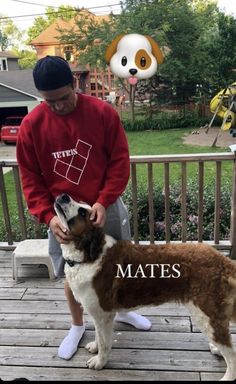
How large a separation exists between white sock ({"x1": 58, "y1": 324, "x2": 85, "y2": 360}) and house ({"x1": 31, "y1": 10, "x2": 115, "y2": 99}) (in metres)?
7.74

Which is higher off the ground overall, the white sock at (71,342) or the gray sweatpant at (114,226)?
the gray sweatpant at (114,226)

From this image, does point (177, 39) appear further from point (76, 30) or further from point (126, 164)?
point (126, 164)

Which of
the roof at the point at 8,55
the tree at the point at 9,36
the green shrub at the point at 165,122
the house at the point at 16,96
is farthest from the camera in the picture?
the roof at the point at 8,55

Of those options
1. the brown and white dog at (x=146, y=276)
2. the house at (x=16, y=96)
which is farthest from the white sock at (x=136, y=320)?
the house at (x=16, y=96)

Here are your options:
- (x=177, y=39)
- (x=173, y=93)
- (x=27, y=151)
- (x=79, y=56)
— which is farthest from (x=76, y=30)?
(x=27, y=151)

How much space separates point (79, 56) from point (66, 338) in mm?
11449

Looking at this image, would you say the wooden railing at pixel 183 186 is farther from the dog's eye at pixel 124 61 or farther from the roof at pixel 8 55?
the roof at pixel 8 55

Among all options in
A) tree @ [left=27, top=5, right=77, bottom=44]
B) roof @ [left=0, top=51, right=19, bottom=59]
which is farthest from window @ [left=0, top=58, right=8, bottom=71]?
tree @ [left=27, top=5, right=77, bottom=44]

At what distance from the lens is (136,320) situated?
2.23m

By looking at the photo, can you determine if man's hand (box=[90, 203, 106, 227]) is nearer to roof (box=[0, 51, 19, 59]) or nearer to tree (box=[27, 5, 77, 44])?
tree (box=[27, 5, 77, 44])

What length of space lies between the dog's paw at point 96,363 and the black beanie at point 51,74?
1362 mm

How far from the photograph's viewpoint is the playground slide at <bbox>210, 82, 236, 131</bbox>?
33.6 ft

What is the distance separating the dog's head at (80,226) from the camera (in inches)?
59.9

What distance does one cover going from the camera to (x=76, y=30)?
12.6m
